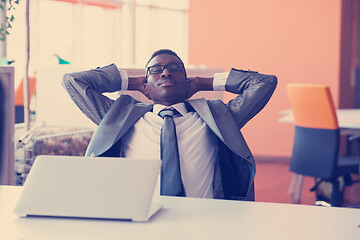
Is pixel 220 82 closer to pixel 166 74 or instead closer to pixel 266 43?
Result: pixel 166 74

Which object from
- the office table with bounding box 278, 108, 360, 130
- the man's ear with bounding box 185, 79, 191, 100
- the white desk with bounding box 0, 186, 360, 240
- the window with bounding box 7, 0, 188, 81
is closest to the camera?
the white desk with bounding box 0, 186, 360, 240

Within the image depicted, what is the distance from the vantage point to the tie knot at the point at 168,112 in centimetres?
215

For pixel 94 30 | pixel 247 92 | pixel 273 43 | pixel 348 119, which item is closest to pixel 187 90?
pixel 247 92

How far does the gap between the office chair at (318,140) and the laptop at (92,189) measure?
2.77 metres

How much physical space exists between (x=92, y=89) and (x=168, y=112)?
13.5 inches

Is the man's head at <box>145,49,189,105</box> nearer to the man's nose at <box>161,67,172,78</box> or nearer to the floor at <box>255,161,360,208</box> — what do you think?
the man's nose at <box>161,67,172,78</box>

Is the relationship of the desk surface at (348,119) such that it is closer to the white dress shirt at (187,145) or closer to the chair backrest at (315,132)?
the chair backrest at (315,132)

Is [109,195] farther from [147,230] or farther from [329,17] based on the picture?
[329,17]

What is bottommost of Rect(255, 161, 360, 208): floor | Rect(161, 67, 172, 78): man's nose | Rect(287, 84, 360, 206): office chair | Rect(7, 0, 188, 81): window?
Rect(255, 161, 360, 208): floor

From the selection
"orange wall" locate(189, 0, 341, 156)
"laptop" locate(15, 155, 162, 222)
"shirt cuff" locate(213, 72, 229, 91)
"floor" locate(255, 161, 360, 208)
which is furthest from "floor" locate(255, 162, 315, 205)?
"laptop" locate(15, 155, 162, 222)

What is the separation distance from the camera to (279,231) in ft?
3.87

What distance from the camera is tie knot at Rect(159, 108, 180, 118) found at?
7.06ft

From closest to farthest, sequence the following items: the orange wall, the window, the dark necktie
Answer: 1. the dark necktie
2. the window
3. the orange wall

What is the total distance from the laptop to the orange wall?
5.87 meters
